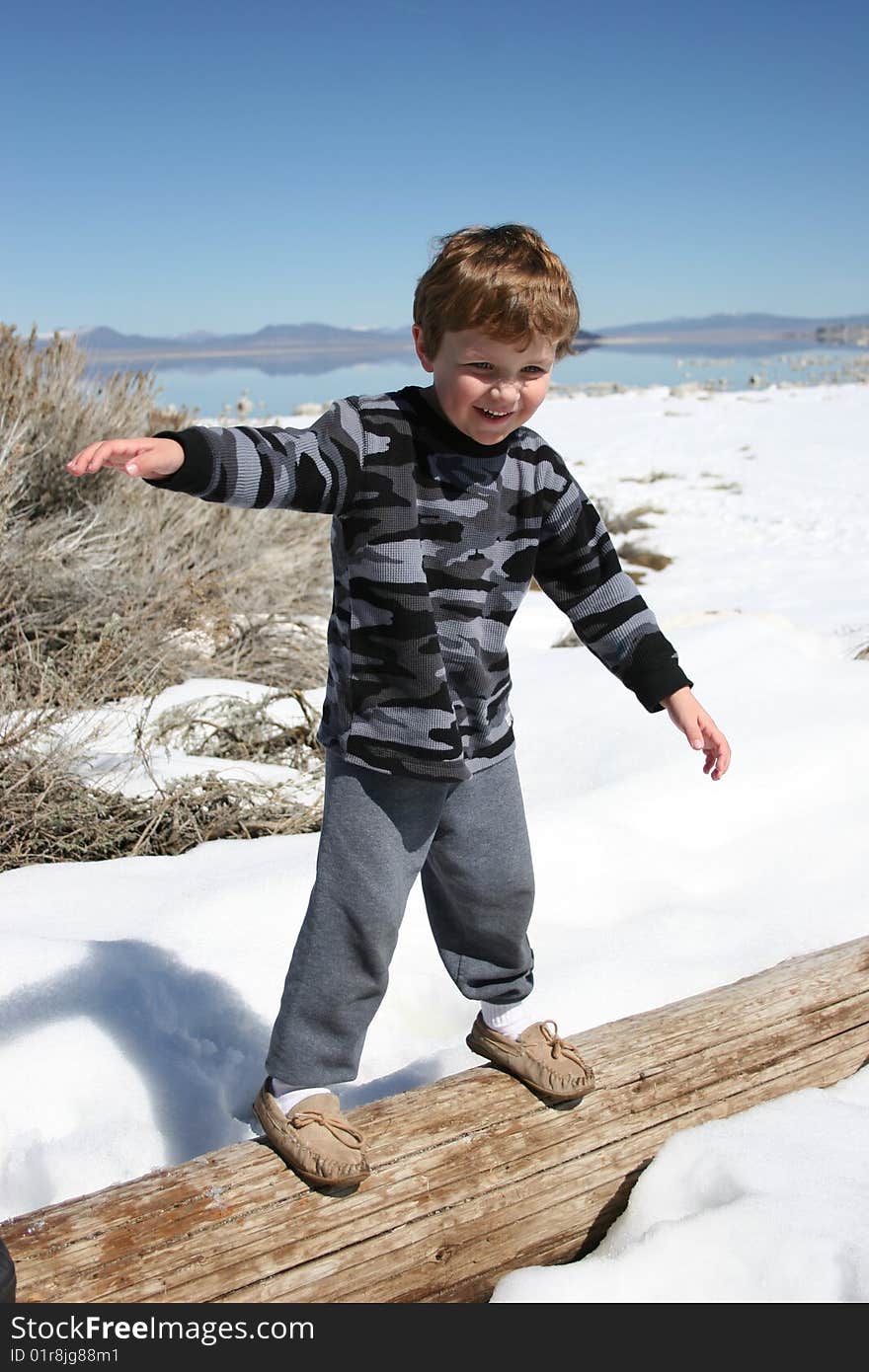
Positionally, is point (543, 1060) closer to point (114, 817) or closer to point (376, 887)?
point (376, 887)

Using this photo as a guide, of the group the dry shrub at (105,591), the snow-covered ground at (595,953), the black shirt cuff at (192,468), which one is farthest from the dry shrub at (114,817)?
the black shirt cuff at (192,468)

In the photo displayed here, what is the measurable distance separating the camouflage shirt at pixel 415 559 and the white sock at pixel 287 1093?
1.88 ft

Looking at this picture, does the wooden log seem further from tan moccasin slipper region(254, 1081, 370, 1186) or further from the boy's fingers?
the boy's fingers

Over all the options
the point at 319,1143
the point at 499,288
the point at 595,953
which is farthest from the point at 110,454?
the point at 595,953

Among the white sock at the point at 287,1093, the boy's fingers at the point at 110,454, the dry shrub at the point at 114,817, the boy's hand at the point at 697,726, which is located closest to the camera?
the boy's fingers at the point at 110,454

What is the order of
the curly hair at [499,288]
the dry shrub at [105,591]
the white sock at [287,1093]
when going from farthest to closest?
the dry shrub at [105,591] < the white sock at [287,1093] < the curly hair at [499,288]

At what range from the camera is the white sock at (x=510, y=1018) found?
2135 millimetres

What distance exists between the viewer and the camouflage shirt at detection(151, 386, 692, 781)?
5.94 feet

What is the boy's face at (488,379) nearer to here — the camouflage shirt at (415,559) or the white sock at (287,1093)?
the camouflage shirt at (415,559)

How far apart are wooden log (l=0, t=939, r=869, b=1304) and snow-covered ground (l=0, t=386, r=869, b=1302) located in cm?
7

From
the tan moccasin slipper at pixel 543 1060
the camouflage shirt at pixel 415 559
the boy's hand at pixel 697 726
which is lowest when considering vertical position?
the tan moccasin slipper at pixel 543 1060

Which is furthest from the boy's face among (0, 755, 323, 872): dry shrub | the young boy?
(0, 755, 323, 872): dry shrub

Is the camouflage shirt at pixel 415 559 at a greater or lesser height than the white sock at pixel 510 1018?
greater
